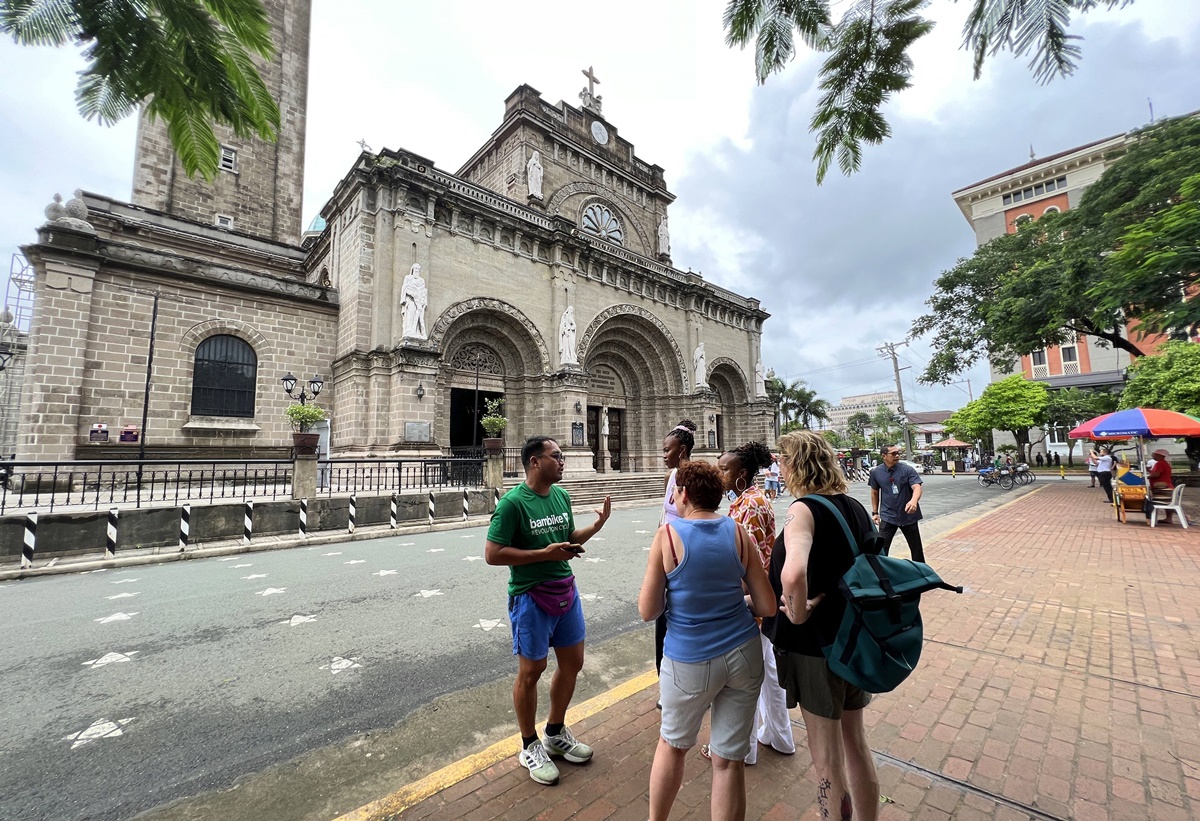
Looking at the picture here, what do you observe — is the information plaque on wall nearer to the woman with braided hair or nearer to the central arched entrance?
the central arched entrance

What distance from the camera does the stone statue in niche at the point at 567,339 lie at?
68.1 ft

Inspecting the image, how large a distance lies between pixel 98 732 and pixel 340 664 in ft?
4.54

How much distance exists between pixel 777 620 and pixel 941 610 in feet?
13.7

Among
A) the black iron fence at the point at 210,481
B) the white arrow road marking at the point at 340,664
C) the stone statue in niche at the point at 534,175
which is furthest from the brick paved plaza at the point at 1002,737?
the stone statue in niche at the point at 534,175

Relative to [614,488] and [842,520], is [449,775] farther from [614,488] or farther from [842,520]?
[614,488]

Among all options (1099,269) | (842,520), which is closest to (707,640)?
(842,520)

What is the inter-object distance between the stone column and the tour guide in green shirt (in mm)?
17496

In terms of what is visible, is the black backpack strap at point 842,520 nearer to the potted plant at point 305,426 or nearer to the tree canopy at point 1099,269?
the tree canopy at point 1099,269

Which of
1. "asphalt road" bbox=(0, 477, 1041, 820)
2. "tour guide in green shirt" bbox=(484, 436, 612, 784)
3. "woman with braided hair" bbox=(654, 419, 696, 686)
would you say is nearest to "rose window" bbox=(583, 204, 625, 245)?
"asphalt road" bbox=(0, 477, 1041, 820)

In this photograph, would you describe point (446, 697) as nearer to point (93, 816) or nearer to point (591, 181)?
point (93, 816)

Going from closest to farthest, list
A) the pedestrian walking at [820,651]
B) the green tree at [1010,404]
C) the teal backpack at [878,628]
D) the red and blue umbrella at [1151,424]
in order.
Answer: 1. the teal backpack at [878,628]
2. the pedestrian walking at [820,651]
3. the red and blue umbrella at [1151,424]
4. the green tree at [1010,404]

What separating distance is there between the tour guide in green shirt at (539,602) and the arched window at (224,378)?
17.9 metres

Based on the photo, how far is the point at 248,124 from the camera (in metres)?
2.21

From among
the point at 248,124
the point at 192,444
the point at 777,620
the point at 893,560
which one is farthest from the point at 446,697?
the point at 192,444
